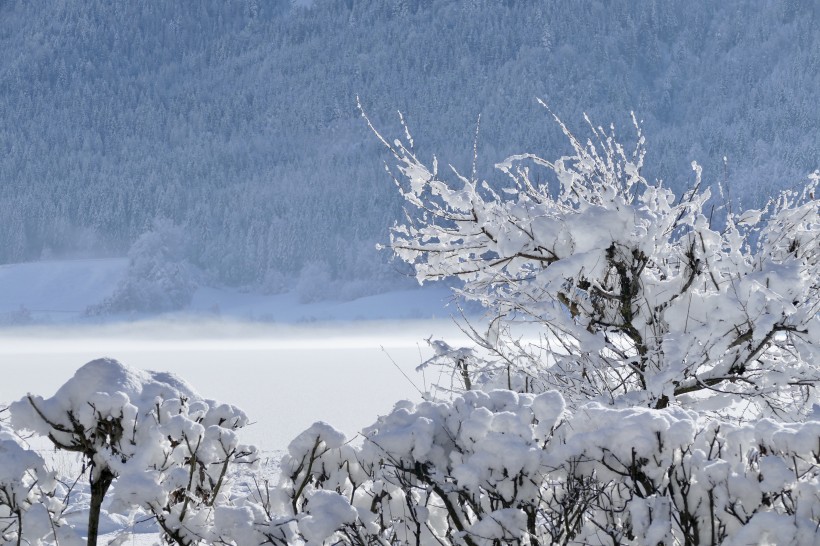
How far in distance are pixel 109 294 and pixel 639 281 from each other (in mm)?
150733

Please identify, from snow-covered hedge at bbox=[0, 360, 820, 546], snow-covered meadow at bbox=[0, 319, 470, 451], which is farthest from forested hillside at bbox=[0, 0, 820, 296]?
snow-covered hedge at bbox=[0, 360, 820, 546]

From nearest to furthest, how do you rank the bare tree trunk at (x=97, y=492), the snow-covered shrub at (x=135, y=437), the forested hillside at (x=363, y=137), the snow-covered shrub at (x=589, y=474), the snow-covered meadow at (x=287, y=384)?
the snow-covered shrub at (x=589, y=474) < the snow-covered shrub at (x=135, y=437) < the bare tree trunk at (x=97, y=492) < the snow-covered meadow at (x=287, y=384) < the forested hillside at (x=363, y=137)

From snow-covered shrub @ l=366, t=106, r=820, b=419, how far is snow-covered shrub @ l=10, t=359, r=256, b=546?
1855 mm

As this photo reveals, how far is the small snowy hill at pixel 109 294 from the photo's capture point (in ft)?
422

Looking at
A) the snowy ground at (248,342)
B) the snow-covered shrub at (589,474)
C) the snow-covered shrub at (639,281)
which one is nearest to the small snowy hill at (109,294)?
the snowy ground at (248,342)

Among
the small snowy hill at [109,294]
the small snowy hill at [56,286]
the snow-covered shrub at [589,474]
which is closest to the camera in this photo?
the snow-covered shrub at [589,474]

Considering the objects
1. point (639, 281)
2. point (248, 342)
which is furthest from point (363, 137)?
point (639, 281)

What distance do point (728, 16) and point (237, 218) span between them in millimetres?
114329

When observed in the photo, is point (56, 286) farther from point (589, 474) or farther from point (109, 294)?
point (589, 474)

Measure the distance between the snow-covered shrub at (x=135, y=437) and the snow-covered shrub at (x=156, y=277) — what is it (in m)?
124

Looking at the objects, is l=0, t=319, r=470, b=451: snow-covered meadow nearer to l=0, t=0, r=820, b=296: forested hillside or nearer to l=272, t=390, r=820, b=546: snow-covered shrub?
l=272, t=390, r=820, b=546: snow-covered shrub

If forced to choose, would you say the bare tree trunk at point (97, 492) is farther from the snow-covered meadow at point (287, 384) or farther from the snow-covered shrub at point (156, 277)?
the snow-covered shrub at point (156, 277)

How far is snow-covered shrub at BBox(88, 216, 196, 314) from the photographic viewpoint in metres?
124

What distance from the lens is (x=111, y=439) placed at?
3254mm
